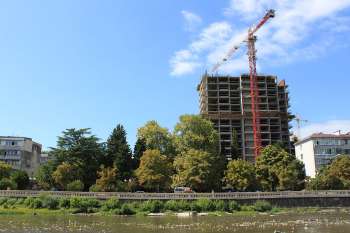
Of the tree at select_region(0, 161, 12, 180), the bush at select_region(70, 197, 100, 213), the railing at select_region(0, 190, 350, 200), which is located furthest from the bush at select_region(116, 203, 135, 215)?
the tree at select_region(0, 161, 12, 180)

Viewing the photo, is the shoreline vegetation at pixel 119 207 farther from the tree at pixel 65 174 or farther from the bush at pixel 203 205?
the tree at pixel 65 174

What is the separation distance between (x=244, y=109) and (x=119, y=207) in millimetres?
110849

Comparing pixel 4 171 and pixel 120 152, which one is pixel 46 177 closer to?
pixel 4 171

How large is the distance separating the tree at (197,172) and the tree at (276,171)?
10.8 m

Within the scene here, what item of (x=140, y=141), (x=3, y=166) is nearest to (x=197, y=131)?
(x=140, y=141)

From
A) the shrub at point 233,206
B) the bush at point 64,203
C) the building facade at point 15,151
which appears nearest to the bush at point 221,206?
the shrub at point 233,206

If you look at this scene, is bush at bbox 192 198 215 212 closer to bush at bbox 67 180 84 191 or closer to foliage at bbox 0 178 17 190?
bush at bbox 67 180 84 191

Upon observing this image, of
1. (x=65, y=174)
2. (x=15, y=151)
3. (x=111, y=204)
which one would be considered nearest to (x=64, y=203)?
(x=111, y=204)

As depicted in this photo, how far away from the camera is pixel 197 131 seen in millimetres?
107125

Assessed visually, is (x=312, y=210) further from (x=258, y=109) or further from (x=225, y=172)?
(x=258, y=109)

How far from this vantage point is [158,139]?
111m

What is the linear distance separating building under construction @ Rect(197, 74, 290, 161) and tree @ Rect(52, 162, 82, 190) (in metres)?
85.8

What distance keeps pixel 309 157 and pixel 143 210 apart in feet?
292

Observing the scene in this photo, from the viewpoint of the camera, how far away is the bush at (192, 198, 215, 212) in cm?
7519
